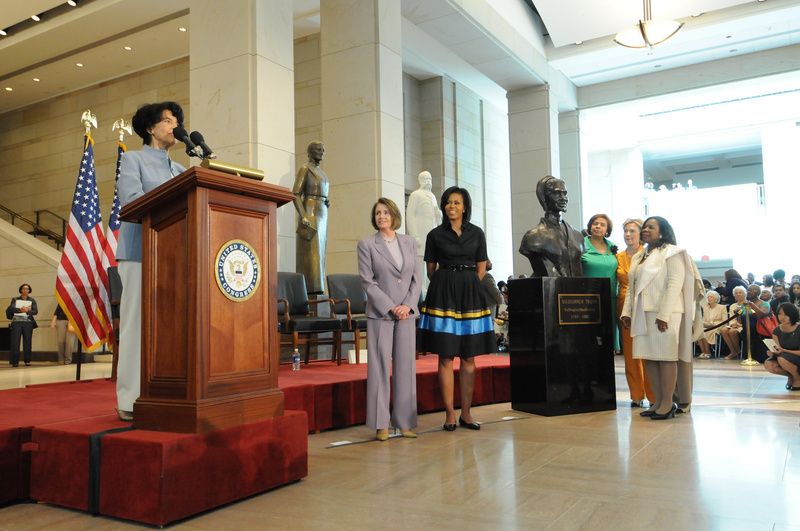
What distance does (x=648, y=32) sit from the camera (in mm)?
11383

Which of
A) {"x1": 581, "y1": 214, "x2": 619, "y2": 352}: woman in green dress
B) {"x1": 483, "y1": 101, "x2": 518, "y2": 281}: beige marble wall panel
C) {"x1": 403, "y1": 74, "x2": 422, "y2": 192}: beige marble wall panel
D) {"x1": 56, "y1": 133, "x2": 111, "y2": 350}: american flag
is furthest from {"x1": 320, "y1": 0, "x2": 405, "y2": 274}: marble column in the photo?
{"x1": 483, "y1": 101, "x2": 518, "y2": 281}: beige marble wall panel

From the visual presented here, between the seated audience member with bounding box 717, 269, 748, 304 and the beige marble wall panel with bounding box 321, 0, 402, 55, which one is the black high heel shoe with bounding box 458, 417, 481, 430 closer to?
the beige marble wall panel with bounding box 321, 0, 402, 55

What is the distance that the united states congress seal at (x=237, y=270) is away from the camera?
2.86 metres

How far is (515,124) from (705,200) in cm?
1190

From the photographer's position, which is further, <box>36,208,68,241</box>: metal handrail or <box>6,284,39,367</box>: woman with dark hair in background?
<box>36,208,68,241</box>: metal handrail

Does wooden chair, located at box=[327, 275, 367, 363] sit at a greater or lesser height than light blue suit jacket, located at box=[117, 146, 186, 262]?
lesser

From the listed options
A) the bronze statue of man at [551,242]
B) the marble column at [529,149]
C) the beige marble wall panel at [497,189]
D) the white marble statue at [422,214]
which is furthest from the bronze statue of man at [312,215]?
the beige marble wall panel at [497,189]

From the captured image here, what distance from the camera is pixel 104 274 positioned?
239 inches

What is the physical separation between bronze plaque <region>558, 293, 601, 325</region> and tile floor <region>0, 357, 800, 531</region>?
845 millimetres

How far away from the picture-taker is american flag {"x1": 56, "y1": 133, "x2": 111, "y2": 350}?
224 inches

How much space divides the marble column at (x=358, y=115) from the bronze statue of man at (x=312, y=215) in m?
1.27

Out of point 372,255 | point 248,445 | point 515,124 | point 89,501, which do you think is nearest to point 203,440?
point 248,445

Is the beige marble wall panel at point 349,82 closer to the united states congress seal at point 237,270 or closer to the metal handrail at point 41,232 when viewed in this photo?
the united states congress seal at point 237,270

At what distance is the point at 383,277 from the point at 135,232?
1588 millimetres
